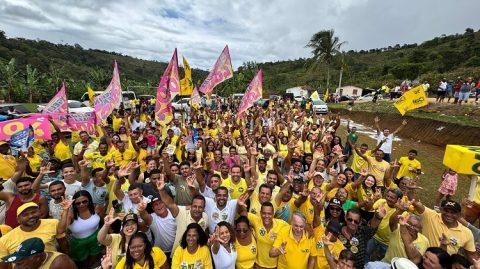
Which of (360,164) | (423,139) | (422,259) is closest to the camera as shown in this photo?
(422,259)

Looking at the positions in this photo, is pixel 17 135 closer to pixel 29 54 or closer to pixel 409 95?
pixel 409 95

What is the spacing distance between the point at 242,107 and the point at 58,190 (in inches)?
260

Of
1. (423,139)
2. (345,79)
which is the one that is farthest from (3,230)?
(345,79)

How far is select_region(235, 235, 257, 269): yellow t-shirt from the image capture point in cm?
350

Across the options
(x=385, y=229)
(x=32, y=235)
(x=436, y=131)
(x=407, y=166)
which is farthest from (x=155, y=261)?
(x=436, y=131)

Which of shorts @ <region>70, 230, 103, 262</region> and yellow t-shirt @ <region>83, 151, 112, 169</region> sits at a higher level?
yellow t-shirt @ <region>83, 151, 112, 169</region>

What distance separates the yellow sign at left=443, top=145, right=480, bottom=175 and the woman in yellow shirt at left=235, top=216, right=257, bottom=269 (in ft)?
12.9

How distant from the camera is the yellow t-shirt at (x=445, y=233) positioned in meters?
3.67

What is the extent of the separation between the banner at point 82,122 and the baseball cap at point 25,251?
660 cm

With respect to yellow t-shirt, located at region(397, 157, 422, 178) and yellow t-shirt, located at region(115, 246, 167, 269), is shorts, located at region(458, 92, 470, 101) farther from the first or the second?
yellow t-shirt, located at region(115, 246, 167, 269)

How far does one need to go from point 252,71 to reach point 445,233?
51.0 meters

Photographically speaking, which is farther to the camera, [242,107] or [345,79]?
[345,79]

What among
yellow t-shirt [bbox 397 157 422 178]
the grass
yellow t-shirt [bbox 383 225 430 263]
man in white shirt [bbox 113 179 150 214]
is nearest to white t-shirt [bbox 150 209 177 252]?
man in white shirt [bbox 113 179 150 214]

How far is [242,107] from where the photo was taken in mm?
9773
